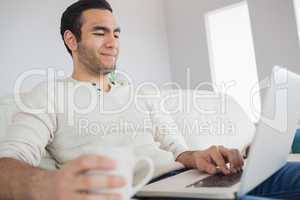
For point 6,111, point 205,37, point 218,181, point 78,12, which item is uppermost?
point 205,37

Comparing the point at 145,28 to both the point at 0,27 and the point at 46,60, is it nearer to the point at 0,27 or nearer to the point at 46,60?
the point at 46,60

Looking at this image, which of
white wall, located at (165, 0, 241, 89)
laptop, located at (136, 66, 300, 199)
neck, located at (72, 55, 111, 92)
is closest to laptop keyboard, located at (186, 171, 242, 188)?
laptop, located at (136, 66, 300, 199)

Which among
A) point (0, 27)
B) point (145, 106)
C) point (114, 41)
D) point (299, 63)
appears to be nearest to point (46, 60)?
point (0, 27)

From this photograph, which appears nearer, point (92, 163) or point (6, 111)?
point (92, 163)

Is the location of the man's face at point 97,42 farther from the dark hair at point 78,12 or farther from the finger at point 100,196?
the finger at point 100,196

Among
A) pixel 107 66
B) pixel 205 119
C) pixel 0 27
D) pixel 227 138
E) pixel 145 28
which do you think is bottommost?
pixel 227 138

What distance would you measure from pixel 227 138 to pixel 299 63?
1352 mm

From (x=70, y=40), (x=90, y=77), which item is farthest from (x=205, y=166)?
(x=70, y=40)

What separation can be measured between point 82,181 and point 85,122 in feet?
2.10

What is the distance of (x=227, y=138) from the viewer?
171cm

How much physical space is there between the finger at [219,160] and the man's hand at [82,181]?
49cm

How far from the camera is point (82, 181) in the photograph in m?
0.45

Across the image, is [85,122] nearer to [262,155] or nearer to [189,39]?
[262,155]

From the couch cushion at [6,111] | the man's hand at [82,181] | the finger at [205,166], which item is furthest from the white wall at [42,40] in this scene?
the man's hand at [82,181]
